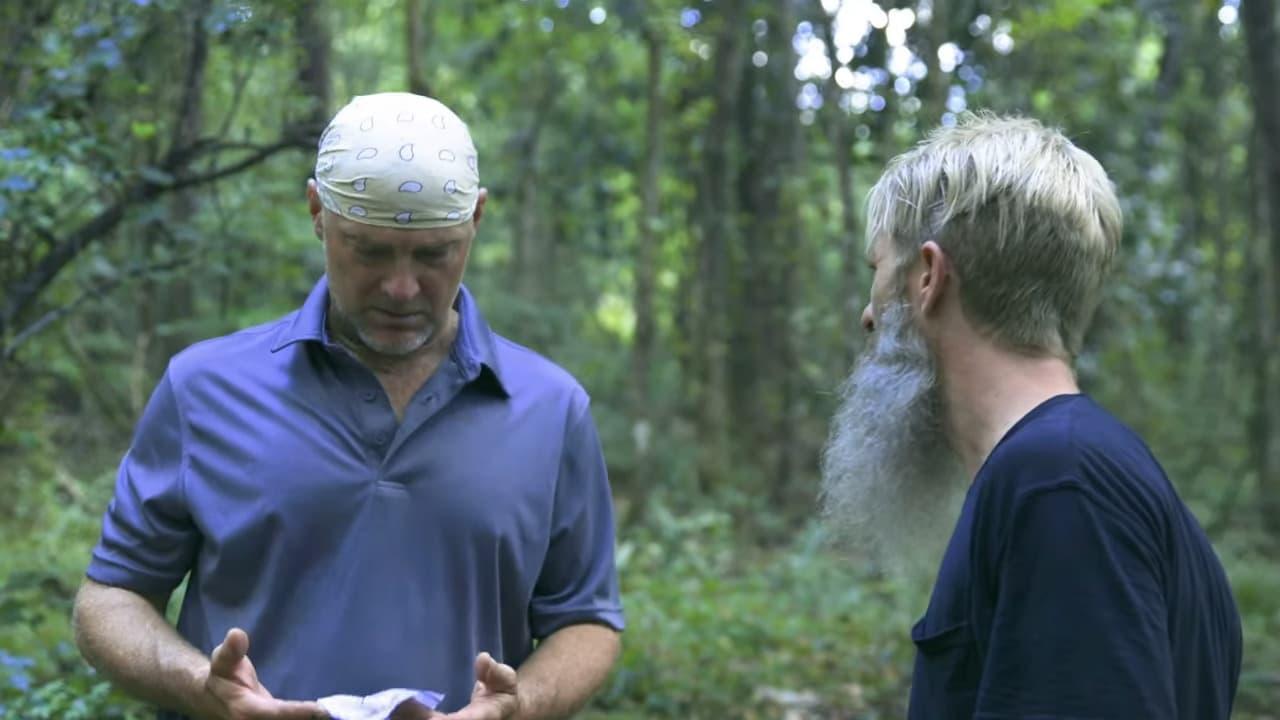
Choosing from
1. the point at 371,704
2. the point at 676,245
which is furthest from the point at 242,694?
the point at 676,245

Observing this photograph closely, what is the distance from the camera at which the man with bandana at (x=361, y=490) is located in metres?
2.85

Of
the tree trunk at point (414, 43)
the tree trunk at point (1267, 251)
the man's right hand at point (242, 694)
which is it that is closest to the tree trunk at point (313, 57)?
the tree trunk at point (414, 43)

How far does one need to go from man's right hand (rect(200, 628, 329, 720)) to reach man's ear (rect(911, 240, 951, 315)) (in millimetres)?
1310

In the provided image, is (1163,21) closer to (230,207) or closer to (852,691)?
(852,691)

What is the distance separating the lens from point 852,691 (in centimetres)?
832

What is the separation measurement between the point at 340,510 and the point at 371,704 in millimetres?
404

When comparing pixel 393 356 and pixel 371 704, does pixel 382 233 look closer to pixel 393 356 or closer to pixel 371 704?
pixel 393 356

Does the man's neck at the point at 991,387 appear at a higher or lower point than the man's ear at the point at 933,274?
lower

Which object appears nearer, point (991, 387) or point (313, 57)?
point (991, 387)

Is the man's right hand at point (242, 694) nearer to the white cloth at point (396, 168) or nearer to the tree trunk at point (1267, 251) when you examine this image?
the white cloth at point (396, 168)

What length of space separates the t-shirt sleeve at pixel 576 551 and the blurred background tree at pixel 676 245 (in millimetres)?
657

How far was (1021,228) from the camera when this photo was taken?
2316 mm

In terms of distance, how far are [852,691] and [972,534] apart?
20.9ft

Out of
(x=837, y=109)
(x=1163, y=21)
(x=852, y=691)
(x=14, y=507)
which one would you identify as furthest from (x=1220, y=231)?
(x=14, y=507)
